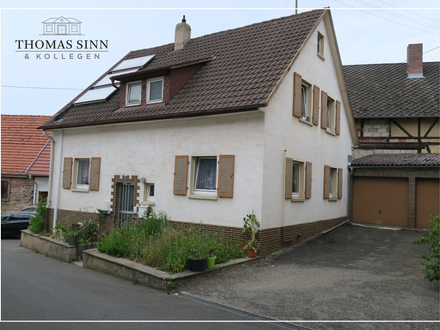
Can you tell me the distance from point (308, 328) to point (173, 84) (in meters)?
9.25

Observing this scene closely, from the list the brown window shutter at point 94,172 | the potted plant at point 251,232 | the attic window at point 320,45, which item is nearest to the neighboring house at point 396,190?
the attic window at point 320,45

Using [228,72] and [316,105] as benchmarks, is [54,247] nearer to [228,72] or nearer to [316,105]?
[228,72]

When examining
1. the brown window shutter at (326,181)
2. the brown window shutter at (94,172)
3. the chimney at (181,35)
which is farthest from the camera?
the chimney at (181,35)

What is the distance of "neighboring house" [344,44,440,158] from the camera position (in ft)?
63.0

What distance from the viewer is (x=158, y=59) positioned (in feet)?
53.9

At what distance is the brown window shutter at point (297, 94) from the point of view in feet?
39.7

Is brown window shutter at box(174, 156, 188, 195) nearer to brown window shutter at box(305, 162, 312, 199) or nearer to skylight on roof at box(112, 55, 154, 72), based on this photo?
brown window shutter at box(305, 162, 312, 199)

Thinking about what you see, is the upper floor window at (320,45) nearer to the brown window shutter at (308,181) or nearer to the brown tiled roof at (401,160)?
the brown window shutter at (308,181)

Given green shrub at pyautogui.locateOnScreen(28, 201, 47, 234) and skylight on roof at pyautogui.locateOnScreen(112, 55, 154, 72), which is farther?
skylight on roof at pyautogui.locateOnScreen(112, 55, 154, 72)

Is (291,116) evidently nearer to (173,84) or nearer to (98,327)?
(173,84)

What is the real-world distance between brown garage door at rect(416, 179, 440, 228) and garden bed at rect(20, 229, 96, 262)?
12.7 m

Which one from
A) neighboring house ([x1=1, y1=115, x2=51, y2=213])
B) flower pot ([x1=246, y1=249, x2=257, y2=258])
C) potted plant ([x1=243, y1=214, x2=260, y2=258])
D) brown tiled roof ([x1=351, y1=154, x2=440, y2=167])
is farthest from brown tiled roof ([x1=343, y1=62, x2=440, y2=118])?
neighboring house ([x1=1, y1=115, x2=51, y2=213])

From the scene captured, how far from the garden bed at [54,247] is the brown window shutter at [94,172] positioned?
2.31m

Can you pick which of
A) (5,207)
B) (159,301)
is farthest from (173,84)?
(5,207)
